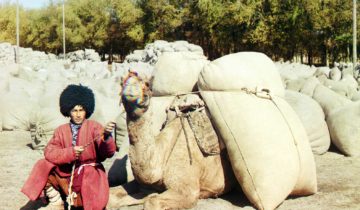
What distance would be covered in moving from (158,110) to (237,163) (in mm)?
902

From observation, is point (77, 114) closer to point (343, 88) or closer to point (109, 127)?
point (109, 127)

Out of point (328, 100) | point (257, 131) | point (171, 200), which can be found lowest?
point (171, 200)

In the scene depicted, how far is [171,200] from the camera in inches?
138

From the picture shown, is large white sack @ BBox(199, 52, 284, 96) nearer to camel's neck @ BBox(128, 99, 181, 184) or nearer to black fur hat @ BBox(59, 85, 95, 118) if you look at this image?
camel's neck @ BBox(128, 99, 181, 184)

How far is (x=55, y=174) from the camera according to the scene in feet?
11.2

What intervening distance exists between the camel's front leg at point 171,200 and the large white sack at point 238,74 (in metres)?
A: 0.92

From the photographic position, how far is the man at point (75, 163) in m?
3.27

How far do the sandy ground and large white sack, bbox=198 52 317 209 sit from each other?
15 cm

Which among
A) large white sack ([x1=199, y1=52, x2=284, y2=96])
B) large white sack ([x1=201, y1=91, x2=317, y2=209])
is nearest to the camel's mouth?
large white sack ([x1=201, y1=91, x2=317, y2=209])

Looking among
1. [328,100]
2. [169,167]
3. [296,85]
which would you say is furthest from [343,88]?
[169,167]

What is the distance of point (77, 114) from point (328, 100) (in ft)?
12.1

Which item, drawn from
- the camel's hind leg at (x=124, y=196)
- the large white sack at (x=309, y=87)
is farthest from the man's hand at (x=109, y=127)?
the large white sack at (x=309, y=87)

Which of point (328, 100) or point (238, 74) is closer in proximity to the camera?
point (238, 74)

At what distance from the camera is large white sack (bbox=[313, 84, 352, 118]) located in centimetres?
597
